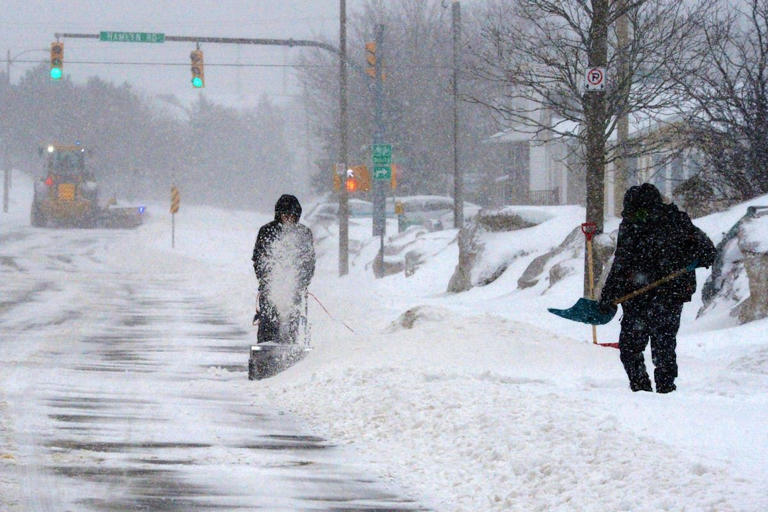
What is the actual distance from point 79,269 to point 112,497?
1134 inches

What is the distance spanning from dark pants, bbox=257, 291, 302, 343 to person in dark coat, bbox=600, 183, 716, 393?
4352 millimetres

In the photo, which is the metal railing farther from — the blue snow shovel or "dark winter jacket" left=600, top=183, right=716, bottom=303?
"dark winter jacket" left=600, top=183, right=716, bottom=303

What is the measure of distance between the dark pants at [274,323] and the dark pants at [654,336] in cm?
436

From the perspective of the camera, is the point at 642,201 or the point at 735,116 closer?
the point at 642,201

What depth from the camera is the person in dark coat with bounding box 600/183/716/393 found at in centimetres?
858

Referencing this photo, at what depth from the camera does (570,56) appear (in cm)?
1752

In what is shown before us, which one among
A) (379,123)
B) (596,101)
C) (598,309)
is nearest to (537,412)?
(598,309)

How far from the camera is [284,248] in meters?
11.8

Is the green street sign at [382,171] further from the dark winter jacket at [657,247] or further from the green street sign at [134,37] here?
the dark winter jacket at [657,247]

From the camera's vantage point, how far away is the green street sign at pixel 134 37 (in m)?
27.8

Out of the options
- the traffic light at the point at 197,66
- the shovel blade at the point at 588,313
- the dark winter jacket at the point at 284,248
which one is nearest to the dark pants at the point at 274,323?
the dark winter jacket at the point at 284,248

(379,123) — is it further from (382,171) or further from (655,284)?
(655,284)

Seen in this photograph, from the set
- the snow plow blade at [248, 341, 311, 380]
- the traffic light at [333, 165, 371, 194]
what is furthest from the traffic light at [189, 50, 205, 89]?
the snow plow blade at [248, 341, 311, 380]

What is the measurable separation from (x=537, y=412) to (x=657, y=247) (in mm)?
1878
